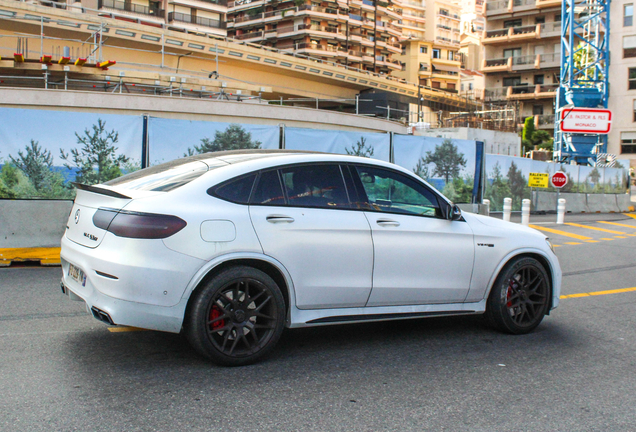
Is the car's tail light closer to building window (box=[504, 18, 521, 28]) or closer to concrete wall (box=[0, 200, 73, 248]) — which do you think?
concrete wall (box=[0, 200, 73, 248])

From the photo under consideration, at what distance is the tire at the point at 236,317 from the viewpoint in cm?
448

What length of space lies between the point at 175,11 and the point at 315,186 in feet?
259

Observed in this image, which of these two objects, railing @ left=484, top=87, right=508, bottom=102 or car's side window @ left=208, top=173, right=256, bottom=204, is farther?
railing @ left=484, top=87, right=508, bottom=102

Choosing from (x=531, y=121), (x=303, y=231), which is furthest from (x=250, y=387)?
(x=531, y=121)

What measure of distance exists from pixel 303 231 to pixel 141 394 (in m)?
1.65

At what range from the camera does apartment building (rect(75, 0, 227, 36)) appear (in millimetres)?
70375

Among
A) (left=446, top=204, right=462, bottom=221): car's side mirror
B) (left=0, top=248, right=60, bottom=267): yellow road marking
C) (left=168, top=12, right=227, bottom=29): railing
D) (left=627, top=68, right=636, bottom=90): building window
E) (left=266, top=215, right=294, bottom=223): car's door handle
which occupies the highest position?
(left=168, top=12, right=227, bottom=29): railing

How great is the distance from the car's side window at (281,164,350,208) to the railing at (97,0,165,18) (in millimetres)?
72075

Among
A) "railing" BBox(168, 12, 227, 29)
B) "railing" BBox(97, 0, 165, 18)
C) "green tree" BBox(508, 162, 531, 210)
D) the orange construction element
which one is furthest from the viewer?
"railing" BBox(168, 12, 227, 29)

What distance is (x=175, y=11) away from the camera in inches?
3066

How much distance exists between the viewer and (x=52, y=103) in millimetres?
26984

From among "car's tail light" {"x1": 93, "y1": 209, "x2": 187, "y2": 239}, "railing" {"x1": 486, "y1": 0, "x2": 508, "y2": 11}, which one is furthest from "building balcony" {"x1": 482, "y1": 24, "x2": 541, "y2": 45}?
"car's tail light" {"x1": 93, "y1": 209, "x2": 187, "y2": 239}

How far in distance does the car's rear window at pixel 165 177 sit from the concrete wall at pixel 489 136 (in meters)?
42.7

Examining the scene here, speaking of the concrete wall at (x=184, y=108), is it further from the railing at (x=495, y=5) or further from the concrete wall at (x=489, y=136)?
the railing at (x=495, y=5)
